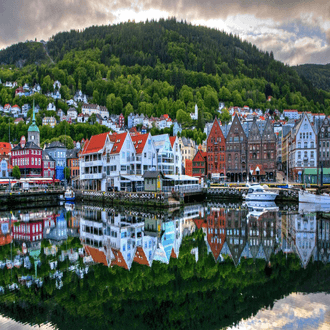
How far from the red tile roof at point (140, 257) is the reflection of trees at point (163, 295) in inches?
27.9

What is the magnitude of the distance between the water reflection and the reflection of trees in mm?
48

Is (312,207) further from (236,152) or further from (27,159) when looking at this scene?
(27,159)

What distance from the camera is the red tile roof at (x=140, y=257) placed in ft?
68.1

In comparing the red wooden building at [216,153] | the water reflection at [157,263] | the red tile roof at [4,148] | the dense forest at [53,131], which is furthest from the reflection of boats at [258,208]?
the dense forest at [53,131]

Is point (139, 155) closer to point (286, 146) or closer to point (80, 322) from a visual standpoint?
point (286, 146)

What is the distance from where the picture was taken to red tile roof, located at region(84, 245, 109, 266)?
2117 cm

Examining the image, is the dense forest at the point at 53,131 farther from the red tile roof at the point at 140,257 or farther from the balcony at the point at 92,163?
the red tile roof at the point at 140,257

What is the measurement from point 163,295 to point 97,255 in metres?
7.66

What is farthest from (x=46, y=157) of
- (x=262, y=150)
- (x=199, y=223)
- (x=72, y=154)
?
(x=199, y=223)

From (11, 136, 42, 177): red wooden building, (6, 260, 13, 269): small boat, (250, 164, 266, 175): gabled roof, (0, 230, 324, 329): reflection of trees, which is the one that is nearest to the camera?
(0, 230, 324, 329): reflection of trees

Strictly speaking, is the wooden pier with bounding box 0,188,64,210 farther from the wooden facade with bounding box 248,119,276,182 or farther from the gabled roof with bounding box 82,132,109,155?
the wooden facade with bounding box 248,119,276,182

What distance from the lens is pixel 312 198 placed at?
155 ft

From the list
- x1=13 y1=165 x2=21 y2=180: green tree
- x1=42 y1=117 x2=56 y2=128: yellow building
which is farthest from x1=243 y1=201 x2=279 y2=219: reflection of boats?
x1=42 y1=117 x2=56 y2=128: yellow building

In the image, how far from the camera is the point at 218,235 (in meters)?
28.2
